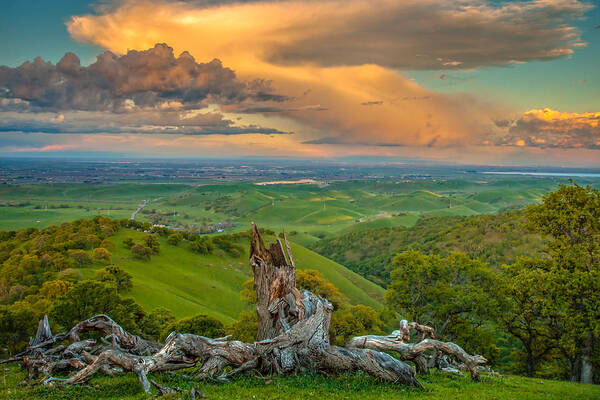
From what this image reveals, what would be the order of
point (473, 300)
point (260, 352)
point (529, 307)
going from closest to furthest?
1. point (260, 352)
2. point (529, 307)
3. point (473, 300)

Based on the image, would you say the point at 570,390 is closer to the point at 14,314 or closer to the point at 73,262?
the point at 14,314

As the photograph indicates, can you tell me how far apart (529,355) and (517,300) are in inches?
245

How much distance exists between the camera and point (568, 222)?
30.1 metres

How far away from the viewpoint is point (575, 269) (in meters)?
28.4

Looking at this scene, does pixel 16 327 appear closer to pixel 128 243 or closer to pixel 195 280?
pixel 195 280

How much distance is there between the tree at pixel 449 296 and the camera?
127 feet

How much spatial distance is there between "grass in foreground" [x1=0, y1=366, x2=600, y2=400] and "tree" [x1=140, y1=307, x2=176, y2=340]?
3485cm

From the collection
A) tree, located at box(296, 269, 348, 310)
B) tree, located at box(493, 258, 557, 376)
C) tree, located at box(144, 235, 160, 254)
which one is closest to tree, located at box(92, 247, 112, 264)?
tree, located at box(144, 235, 160, 254)

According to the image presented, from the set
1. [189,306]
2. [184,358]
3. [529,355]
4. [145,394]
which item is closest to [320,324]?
[184,358]

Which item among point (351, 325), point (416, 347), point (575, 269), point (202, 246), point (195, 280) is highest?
point (575, 269)

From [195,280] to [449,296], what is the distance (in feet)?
207

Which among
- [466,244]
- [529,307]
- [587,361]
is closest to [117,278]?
[529,307]

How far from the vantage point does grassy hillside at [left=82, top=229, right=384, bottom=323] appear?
217 ft

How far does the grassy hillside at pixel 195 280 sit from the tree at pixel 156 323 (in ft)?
20.0
